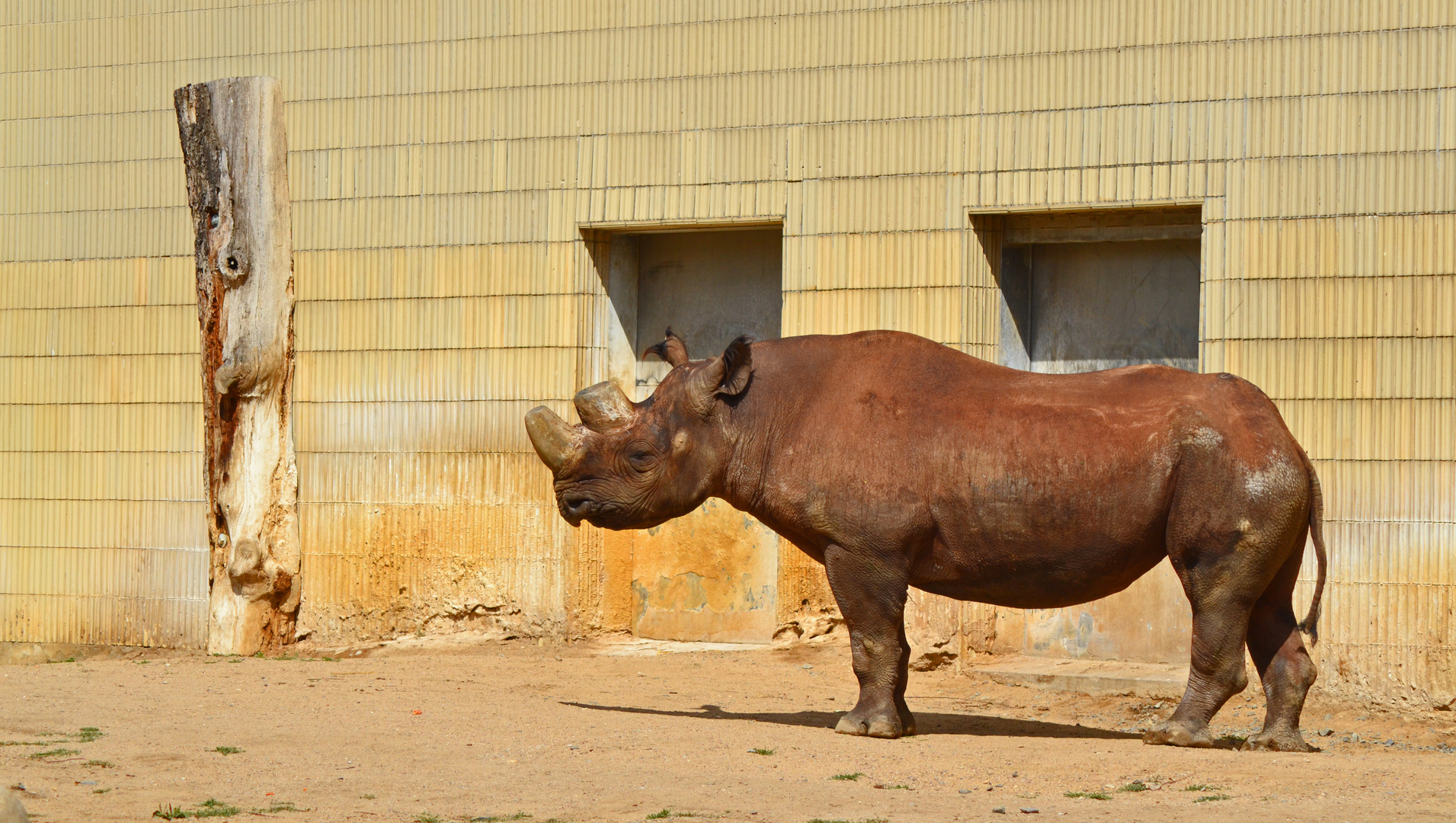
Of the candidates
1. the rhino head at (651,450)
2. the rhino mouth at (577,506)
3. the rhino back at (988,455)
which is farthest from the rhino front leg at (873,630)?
the rhino mouth at (577,506)

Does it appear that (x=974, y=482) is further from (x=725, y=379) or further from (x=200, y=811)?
(x=200, y=811)

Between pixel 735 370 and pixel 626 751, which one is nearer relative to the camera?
pixel 626 751

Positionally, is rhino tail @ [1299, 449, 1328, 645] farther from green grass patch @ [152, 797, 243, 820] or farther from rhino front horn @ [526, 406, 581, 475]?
green grass patch @ [152, 797, 243, 820]

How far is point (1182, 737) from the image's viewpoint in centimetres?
873

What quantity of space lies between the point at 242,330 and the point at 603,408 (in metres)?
4.16

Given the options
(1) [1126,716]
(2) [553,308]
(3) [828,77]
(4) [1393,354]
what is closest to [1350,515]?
(4) [1393,354]

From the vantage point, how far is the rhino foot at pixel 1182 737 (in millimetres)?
8727

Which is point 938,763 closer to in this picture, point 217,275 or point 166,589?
point 217,275

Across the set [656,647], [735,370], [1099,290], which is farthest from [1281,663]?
[656,647]

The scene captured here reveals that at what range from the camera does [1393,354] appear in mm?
11109

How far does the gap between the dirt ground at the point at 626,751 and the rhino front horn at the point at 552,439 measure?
4.35 feet

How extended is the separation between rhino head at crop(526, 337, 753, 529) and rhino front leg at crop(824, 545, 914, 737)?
801 millimetres

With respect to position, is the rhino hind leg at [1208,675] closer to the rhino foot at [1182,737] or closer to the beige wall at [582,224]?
the rhino foot at [1182,737]

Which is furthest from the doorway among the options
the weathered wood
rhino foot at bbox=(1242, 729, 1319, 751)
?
rhino foot at bbox=(1242, 729, 1319, 751)
